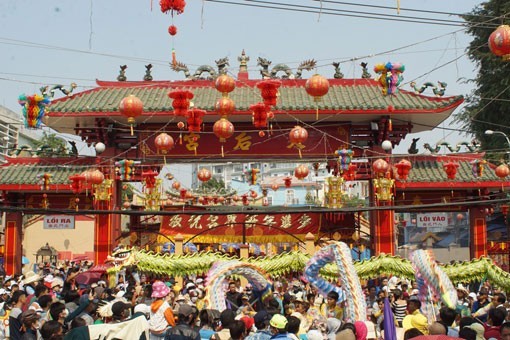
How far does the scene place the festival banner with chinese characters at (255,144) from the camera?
883 inches

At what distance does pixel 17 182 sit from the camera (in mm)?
23125

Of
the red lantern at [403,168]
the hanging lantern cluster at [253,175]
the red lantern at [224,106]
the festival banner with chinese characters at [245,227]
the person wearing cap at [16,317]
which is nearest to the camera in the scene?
the person wearing cap at [16,317]

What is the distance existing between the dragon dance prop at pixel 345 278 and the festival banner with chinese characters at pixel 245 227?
12753 mm

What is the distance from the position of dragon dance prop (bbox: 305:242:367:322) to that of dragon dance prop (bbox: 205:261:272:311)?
2.75ft

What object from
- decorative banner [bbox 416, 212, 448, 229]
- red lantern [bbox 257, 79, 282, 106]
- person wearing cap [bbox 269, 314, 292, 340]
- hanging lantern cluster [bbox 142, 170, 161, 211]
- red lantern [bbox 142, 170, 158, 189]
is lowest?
person wearing cap [bbox 269, 314, 292, 340]

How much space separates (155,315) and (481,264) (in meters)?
9.74

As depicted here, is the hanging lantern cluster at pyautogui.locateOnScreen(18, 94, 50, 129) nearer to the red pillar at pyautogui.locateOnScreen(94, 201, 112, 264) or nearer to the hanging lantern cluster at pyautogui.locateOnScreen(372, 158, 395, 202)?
the red pillar at pyautogui.locateOnScreen(94, 201, 112, 264)

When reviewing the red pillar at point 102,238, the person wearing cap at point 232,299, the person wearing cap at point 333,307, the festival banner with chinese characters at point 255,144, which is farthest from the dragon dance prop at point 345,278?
the red pillar at point 102,238

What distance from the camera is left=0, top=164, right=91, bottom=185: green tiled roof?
23.1 m

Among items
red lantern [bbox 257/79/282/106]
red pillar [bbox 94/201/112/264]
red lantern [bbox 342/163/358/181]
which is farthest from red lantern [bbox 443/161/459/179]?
red pillar [bbox 94/201/112/264]

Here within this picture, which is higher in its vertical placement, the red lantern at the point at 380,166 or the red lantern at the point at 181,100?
the red lantern at the point at 181,100

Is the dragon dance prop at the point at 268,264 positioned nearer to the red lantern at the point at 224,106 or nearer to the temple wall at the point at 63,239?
the red lantern at the point at 224,106

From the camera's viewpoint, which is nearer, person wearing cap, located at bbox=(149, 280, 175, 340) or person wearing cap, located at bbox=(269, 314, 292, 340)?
person wearing cap, located at bbox=(269, 314, 292, 340)

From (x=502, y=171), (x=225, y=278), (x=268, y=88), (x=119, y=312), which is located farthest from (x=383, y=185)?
(x=119, y=312)
